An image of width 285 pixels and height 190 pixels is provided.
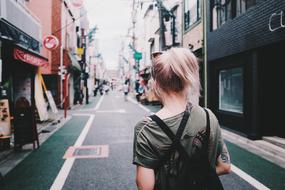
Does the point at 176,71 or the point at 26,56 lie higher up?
the point at 26,56

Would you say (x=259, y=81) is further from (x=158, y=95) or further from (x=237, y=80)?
(x=158, y=95)

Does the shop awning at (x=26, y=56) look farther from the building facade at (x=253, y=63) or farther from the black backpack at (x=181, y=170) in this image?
the black backpack at (x=181, y=170)

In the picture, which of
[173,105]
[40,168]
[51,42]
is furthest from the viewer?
[51,42]

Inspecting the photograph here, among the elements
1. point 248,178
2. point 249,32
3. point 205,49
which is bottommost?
point 248,178

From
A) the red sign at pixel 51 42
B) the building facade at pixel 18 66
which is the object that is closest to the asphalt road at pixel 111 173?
the building facade at pixel 18 66

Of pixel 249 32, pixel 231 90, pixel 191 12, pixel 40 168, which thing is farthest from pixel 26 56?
pixel 191 12

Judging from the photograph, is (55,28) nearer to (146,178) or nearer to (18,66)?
(18,66)

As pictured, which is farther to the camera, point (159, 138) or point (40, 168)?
point (40, 168)

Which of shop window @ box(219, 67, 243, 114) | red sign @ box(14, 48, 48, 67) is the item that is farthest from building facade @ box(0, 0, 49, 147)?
shop window @ box(219, 67, 243, 114)

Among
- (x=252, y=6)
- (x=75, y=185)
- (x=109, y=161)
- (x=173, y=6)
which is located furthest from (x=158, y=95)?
(x=173, y=6)

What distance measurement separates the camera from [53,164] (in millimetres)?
6496

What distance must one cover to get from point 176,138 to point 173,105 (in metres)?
0.21

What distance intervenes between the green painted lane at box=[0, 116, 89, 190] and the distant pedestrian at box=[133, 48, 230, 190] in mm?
3853

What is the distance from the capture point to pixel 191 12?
17.4 metres
